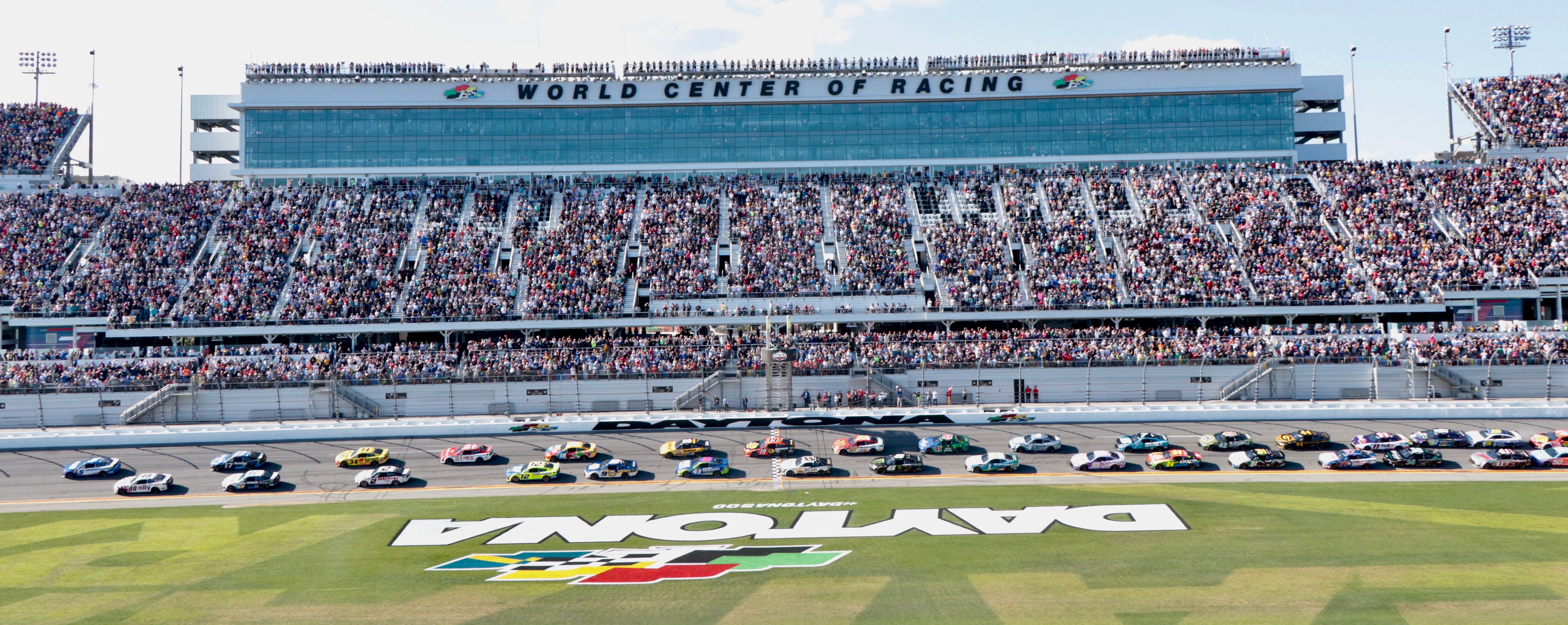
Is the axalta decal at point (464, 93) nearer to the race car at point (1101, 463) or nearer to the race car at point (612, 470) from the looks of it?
the race car at point (612, 470)

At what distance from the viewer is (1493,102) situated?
95.5 m

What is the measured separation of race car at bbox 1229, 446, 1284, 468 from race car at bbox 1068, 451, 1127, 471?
5076 millimetres

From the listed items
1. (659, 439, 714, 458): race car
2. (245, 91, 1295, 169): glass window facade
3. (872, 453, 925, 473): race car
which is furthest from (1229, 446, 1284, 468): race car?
(245, 91, 1295, 169): glass window facade

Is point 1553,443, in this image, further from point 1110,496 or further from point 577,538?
point 577,538

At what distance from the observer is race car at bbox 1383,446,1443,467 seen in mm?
48719

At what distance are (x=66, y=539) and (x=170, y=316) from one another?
3676 centimetres

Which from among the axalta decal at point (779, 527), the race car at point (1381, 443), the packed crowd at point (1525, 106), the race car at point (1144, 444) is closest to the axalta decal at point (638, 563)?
the axalta decal at point (779, 527)

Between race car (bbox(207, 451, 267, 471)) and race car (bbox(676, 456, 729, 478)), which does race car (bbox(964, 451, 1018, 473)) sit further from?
race car (bbox(207, 451, 267, 471))

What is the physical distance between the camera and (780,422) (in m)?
59.1

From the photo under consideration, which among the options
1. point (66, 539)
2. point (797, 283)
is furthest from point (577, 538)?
point (797, 283)

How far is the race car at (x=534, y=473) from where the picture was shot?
163ft

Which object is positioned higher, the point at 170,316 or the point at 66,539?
the point at 170,316

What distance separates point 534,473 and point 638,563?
1597 centimetres

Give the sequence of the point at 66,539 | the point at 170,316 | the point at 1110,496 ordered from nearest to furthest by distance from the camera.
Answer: the point at 66,539 < the point at 1110,496 < the point at 170,316
